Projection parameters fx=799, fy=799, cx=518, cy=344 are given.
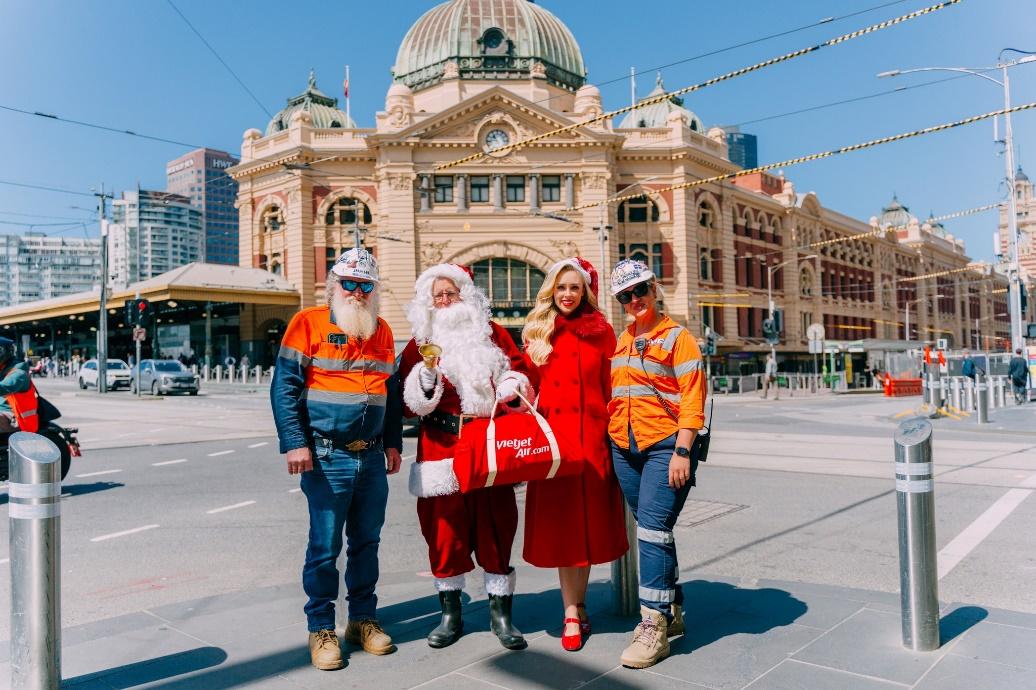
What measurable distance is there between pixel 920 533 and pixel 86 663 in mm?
4119

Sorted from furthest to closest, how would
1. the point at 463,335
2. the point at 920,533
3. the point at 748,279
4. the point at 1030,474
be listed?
the point at 748,279
the point at 1030,474
the point at 463,335
the point at 920,533

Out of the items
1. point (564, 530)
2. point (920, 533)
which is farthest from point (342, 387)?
point (920, 533)

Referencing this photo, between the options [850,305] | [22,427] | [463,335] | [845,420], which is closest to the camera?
[463,335]

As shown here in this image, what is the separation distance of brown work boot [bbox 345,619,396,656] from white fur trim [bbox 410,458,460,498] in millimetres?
713

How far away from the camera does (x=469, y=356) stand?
4172mm

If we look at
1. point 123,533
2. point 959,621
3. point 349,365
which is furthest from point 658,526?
point 123,533

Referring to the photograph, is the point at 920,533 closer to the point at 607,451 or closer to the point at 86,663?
the point at 607,451

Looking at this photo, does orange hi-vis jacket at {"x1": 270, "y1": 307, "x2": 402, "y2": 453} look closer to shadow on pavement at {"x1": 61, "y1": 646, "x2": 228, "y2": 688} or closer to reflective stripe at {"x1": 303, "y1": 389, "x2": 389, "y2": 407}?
reflective stripe at {"x1": 303, "y1": 389, "x2": 389, "y2": 407}

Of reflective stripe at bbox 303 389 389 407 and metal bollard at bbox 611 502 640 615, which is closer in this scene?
reflective stripe at bbox 303 389 389 407

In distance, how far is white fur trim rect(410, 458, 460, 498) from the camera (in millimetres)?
4031

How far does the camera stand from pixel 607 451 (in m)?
4.29

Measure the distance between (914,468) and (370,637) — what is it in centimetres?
281

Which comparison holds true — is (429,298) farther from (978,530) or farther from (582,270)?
(978,530)

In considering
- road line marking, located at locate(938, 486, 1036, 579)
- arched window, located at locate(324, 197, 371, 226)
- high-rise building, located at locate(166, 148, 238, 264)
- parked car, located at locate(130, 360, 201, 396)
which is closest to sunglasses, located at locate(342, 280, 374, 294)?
road line marking, located at locate(938, 486, 1036, 579)
